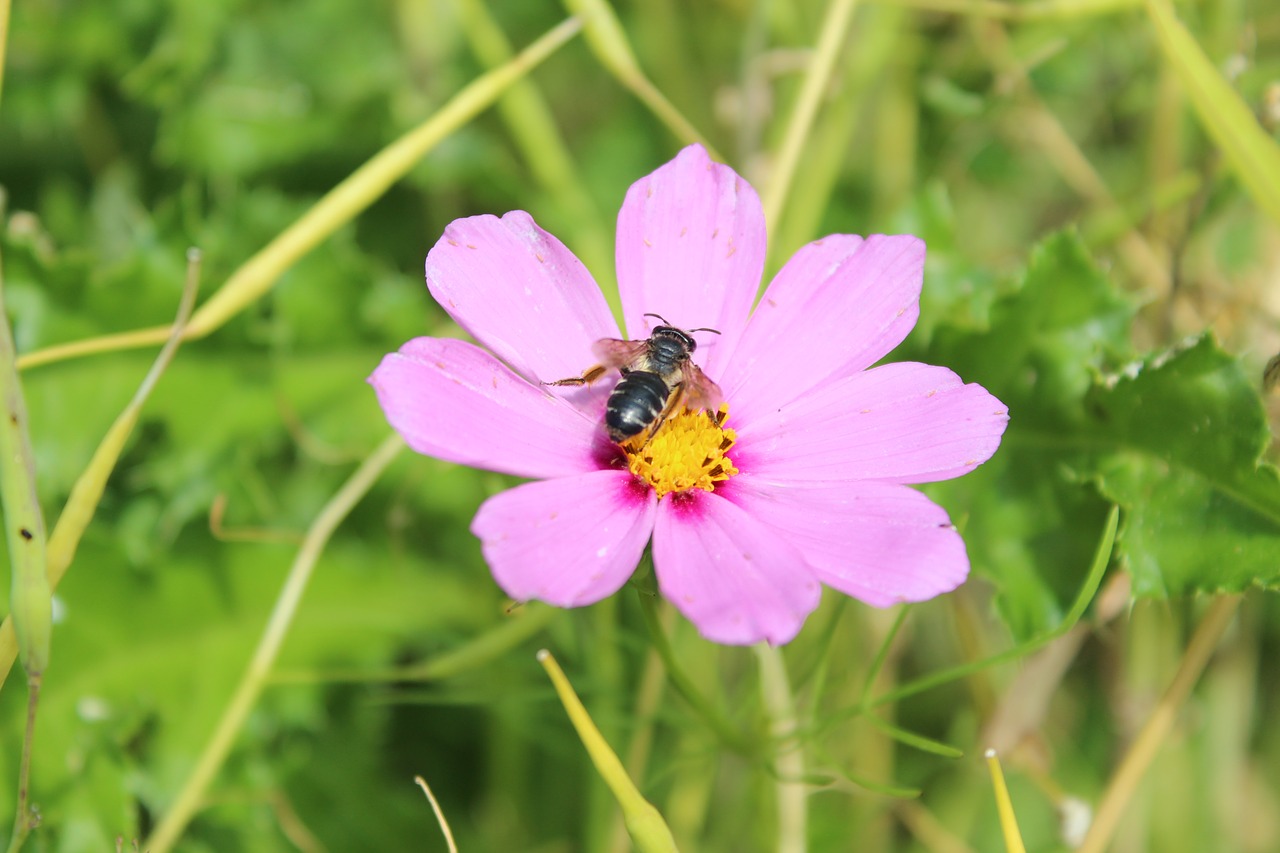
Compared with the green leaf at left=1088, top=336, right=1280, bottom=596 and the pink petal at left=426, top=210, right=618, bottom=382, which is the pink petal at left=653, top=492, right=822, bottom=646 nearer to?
the pink petal at left=426, top=210, right=618, bottom=382

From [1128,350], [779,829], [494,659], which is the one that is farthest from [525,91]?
[779,829]

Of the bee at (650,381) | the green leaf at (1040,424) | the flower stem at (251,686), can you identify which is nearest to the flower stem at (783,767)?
the green leaf at (1040,424)

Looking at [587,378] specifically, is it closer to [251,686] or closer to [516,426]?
→ [516,426]

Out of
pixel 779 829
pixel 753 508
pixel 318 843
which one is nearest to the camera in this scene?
pixel 753 508

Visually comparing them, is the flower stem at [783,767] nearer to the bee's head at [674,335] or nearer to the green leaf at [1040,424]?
the green leaf at [1040,424]

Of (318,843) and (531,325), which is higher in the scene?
(531,325)

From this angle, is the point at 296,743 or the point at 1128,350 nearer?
the point at 1128,350

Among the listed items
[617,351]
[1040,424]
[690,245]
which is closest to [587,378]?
[617,351]

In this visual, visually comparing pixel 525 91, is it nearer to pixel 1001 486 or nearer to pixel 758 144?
pixel 758 144

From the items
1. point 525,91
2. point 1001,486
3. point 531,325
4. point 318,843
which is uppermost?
point 525,91
